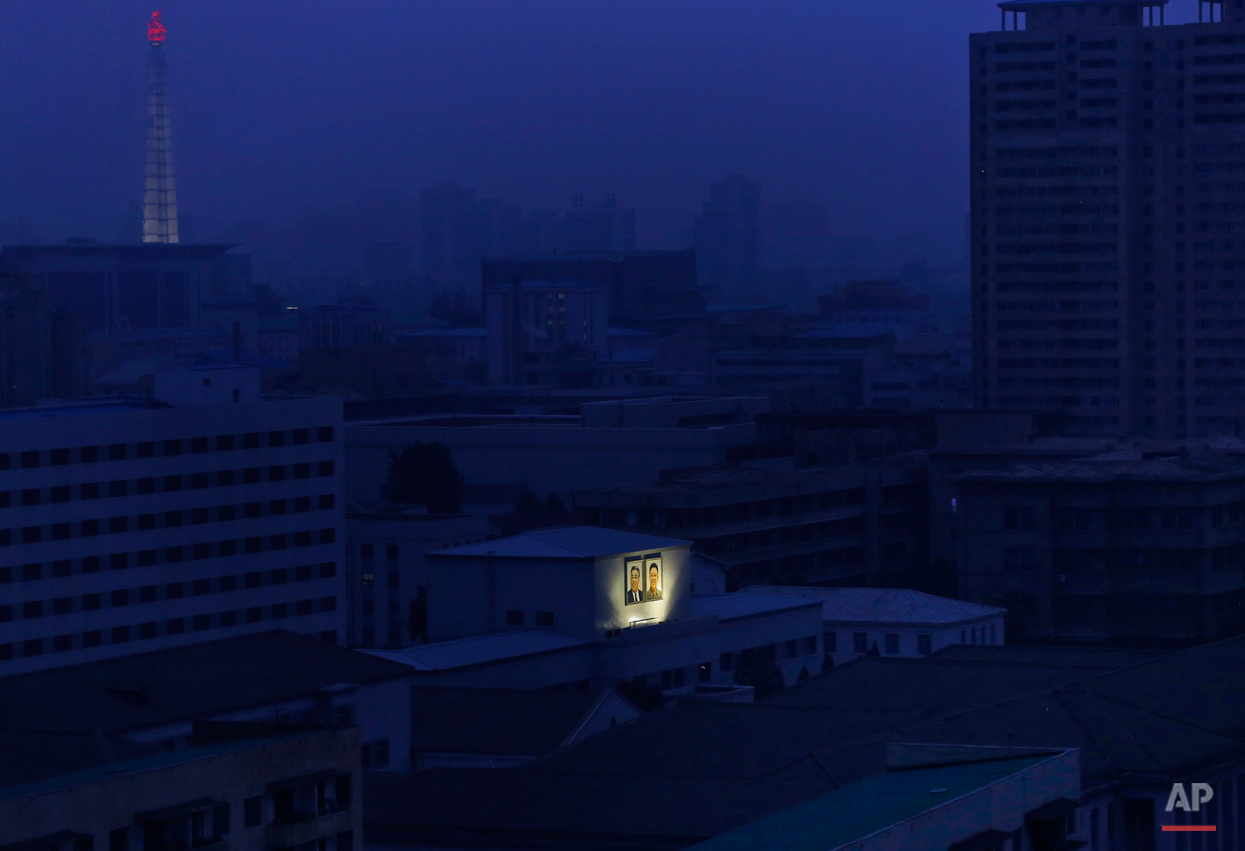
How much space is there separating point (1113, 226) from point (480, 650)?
58748mm

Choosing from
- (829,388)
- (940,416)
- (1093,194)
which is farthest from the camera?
(829,388)

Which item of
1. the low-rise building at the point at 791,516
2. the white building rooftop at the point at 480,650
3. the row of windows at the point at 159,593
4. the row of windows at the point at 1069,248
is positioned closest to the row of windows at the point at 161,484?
the row of windows at the point at 159,593

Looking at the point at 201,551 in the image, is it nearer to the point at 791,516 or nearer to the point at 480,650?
the point at 480,650

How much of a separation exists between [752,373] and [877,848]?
4811 inches

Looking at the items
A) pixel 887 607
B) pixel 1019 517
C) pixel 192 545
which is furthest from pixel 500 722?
pixel 1019 517

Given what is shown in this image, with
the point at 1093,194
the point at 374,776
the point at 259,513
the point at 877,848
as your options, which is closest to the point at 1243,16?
the point at 1093,194

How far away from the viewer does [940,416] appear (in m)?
70.8

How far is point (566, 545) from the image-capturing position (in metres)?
44.6

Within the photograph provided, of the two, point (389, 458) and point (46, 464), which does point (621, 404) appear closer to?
point (389, 458)

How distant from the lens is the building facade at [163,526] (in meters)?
47.2

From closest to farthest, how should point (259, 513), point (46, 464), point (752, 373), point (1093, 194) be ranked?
point (46, 464) < point (259, 513) < point (1093, 194) < point (752, 373)

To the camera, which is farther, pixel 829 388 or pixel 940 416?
pixel 829 388

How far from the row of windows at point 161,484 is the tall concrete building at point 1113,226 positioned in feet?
154

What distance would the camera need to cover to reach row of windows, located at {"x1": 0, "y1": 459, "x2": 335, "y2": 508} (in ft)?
155
